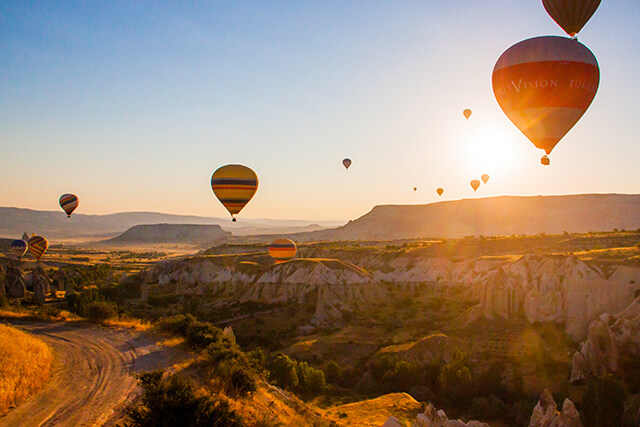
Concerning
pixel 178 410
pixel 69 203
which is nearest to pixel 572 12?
pixel 178 410

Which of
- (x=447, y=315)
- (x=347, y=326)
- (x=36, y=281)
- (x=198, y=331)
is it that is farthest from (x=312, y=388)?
(x=36, y=281)

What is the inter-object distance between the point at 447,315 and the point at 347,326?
359 inches

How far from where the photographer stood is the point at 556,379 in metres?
28.4

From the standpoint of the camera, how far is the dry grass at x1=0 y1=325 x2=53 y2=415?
13.7 m

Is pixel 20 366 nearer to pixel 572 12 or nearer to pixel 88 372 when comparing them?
pixel 88 372

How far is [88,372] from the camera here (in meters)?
16.5

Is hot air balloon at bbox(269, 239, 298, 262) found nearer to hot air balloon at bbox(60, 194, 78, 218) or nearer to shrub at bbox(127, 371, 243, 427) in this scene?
hot air balloon at bbox(60, 194, 78, 218)

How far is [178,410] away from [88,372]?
21.5ft

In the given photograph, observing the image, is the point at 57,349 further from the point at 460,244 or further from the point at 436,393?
the point at 460,244

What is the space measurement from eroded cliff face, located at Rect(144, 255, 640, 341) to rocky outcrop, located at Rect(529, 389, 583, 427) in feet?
53.3

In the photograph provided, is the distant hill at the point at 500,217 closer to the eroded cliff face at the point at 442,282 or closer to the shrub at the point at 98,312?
the eroded cliff face at the point at 442,282

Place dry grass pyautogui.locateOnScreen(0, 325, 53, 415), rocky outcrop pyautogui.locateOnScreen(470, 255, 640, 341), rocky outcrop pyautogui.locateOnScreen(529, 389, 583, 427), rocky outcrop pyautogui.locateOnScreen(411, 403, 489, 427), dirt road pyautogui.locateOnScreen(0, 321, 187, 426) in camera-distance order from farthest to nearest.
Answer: rocky outcrop pyautogui.locateOnScreen(470, 255, 640, 341) → rocky outcrop pyautogui.locateOnScreen(529, 389, 583, 427) → rocky outcrop pyautogui.locateOnScreen(411, 403, 489, 427) → dry grass pyautogui.locateOnScreen(0, 325, 53, 415) → dirt road pyautogui.locateOnScreen(0, 321, 187, 426)

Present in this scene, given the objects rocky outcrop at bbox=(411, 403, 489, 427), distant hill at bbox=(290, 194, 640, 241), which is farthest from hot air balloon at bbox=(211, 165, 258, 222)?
distant hill at bbox=(290, 194, 640, 241)

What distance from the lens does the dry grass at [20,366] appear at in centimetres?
1368
